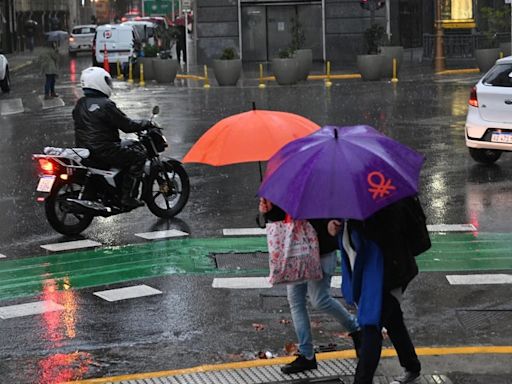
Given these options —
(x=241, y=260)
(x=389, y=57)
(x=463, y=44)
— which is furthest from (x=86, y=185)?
(x=463, y=44)

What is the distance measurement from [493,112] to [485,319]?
303 inches

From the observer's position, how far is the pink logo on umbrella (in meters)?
5.94

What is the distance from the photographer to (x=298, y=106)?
25.9 m

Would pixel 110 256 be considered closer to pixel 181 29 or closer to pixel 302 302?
pixel 302 302

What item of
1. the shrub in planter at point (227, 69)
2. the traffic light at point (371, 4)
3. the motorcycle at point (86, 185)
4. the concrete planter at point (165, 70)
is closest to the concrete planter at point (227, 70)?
the shrub in planter at point (227, 69)

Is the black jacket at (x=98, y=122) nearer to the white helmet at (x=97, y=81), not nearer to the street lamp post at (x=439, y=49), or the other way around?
the white helmet at (x=97, y=81)

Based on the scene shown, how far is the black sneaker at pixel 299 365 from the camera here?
23.4ft

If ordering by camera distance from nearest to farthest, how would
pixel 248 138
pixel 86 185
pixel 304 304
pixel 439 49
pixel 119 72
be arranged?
pixel 304 304 → pixel 248 138 → pixel 86 185 → pixel 119 72 → pixel 439 49

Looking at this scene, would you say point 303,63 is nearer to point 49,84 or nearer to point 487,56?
point 487,56

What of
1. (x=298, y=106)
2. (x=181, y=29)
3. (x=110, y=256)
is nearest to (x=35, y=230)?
(x=110, y=256)

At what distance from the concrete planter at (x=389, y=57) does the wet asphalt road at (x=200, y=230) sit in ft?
25.1

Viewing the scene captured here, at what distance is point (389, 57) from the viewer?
35594mm

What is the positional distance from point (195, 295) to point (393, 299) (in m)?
3.25

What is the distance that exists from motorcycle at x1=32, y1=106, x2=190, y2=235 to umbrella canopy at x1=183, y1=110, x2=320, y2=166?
4.13 meters
